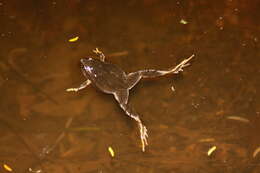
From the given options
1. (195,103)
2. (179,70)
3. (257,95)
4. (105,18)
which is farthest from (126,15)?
(257,95)

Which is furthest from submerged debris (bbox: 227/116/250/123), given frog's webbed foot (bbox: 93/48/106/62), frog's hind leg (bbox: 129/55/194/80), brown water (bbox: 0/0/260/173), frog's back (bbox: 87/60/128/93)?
frog's webbed foot (bbox: 93/48/106/62)

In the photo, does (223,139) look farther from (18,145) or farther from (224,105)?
(18,145)

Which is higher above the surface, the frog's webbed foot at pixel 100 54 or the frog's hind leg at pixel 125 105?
the frog's webbed foot at pixel 100 54

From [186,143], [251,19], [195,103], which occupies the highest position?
[251,19]

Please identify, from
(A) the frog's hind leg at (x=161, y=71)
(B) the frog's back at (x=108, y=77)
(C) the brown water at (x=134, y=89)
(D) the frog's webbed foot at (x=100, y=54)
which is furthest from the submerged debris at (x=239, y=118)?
(D) the frog's webbed foot at (x=100, y=54)

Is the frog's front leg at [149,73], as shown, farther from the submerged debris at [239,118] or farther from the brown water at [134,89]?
the submerged debris at [239,118]

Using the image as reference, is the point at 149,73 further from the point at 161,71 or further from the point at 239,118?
the point at 239,118
